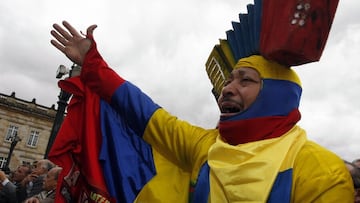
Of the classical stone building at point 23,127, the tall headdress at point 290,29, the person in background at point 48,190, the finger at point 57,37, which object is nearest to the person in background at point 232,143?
the finger at point 57,37

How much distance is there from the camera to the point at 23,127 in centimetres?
3194

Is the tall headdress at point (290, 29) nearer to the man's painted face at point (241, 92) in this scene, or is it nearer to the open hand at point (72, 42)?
the man's painted face at point (241, 92)

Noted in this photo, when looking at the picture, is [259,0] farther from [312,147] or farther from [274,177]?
[274,177]

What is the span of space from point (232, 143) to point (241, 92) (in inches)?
10.2

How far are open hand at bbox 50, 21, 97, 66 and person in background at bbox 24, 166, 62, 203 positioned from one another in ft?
7.04

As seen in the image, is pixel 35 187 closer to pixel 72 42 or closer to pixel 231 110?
pixel 72 42

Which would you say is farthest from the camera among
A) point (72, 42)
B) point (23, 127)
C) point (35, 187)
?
point (23, 127)

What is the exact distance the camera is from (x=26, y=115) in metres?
32.0

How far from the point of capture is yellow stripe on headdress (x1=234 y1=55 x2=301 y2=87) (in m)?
1.80

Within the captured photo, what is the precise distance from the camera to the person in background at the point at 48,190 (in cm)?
376

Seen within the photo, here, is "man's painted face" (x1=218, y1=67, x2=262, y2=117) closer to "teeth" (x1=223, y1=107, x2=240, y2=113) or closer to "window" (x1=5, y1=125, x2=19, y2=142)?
"teeth" (x1=223, y1=107, x2=240, y2=113)

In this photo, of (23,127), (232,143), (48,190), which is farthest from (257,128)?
(23,127)

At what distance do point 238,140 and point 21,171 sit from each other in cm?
513

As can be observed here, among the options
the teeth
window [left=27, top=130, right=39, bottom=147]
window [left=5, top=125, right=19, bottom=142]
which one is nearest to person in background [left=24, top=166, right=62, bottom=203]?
the teeth
